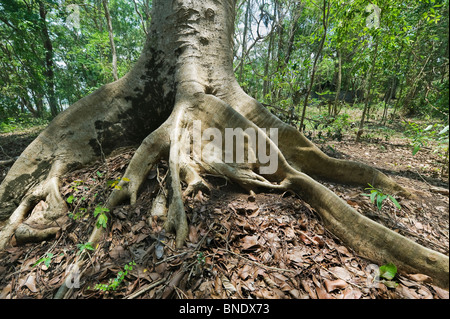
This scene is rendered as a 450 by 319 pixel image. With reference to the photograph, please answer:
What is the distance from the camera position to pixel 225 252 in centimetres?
167

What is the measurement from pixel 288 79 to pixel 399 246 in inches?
186

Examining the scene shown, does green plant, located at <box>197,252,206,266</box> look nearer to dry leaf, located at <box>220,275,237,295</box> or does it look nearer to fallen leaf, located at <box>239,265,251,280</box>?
dry leaf, located at <box>220,275,237,295</box>

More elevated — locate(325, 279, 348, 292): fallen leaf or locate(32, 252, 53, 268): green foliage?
locate(325, 279, 348, 292): fallen leaf

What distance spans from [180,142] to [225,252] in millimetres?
1473

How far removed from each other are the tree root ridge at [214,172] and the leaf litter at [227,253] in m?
0.13

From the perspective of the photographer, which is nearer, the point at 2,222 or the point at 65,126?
the point at 2,222

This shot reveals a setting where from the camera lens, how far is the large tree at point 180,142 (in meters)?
2.17

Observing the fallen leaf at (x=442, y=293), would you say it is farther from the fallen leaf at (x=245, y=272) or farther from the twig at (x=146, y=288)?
the twig at (x=146, y=288)

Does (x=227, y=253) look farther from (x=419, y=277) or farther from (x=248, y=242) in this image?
(x=419, y=277)

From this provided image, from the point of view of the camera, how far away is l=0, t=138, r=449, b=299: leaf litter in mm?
1429

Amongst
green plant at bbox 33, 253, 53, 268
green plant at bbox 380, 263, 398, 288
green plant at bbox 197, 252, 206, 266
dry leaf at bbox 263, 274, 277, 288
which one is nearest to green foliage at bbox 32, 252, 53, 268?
green plant at bbox 33, 253, 53, 268
